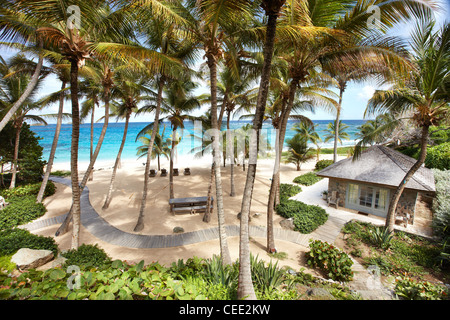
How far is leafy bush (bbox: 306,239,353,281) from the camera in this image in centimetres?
566

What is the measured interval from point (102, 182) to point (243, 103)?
13.5 meters

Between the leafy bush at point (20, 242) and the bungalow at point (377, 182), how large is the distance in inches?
486

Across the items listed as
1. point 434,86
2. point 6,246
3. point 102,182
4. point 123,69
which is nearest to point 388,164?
point 434,86

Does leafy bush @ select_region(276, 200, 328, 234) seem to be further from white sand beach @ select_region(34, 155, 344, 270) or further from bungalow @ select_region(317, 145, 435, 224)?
bungalow @ select_region(317, 145, 435, 224)

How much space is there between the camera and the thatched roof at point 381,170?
Result: 855 cm

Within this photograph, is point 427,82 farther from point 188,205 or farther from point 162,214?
point 162,214

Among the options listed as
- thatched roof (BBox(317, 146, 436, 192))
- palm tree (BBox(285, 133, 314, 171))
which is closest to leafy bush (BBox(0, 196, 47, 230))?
thatched roof (BBox(317, 146, 436, 192))

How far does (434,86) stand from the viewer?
6129 millimetres

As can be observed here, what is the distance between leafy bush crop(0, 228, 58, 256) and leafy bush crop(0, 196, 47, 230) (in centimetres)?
237

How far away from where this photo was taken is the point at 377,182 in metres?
8.91

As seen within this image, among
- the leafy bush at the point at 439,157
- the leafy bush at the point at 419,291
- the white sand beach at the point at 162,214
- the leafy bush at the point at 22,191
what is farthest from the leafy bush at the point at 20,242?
the leafy bush at the point at 439,157

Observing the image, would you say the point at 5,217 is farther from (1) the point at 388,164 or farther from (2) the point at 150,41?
(1) the point at 388,164

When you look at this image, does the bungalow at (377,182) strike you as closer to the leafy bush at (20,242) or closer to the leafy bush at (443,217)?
the leafy bush at (443,217)

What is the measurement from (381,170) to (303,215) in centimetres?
452
